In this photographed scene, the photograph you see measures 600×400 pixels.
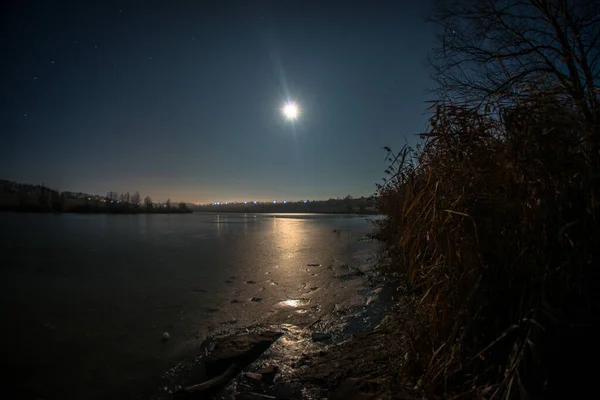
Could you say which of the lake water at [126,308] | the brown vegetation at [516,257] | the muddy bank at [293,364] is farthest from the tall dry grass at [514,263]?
the lake water at [126,308]

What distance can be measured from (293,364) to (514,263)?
2.08 m

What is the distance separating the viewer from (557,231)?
1.45 meters

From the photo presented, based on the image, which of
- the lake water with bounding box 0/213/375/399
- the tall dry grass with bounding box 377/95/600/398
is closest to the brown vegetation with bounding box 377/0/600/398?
the tall dry grass with bounding box 377/95/600/398

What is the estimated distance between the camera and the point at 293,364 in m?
2.59

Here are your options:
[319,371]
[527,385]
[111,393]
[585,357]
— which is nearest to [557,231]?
[585,357]

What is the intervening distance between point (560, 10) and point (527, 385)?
6.60m

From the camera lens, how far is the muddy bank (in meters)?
2.10

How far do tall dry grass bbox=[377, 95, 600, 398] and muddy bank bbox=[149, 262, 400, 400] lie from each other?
478 millimetres

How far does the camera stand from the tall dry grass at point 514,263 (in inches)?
53.4

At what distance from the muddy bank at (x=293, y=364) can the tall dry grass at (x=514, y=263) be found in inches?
18.8

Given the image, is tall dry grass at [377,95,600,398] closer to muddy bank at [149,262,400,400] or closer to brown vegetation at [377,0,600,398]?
brown vegetation at [377,0,600,398]

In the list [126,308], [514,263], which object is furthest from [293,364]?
[126,308]

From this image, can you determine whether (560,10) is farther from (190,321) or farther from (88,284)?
(88,284)

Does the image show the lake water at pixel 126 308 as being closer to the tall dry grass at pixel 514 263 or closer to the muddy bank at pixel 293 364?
the muddy bank at pixel 293 364
